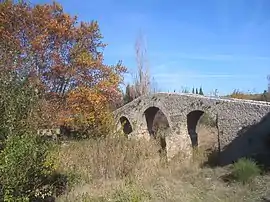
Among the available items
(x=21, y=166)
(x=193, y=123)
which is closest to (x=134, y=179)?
(x=21, y=166)

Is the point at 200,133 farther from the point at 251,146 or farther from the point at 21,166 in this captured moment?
the point at 21,166

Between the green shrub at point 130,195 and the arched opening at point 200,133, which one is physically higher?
the arched opening at point 200,133

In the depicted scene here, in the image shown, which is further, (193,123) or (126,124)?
(126,124)

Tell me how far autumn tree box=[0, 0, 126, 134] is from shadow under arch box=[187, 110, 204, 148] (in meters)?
4.20

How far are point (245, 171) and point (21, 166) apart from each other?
7751mm

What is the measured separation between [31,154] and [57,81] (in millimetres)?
11458

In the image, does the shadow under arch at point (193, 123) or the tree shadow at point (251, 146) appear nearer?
the tree shadow at point (251, 146)

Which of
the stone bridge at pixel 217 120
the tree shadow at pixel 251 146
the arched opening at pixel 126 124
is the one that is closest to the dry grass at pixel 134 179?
the tree shadow at pixel 251 146

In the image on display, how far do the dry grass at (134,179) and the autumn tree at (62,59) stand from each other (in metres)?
5.00

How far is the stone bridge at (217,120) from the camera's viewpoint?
13672 mm

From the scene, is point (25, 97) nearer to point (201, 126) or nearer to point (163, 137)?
point (163, 137)

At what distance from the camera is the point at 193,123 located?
17.9 m

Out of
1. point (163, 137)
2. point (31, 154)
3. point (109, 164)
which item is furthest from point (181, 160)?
point (31, 154)

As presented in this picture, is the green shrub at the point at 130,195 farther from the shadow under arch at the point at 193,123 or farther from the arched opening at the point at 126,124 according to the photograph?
the arched opening at the point at 126,124
